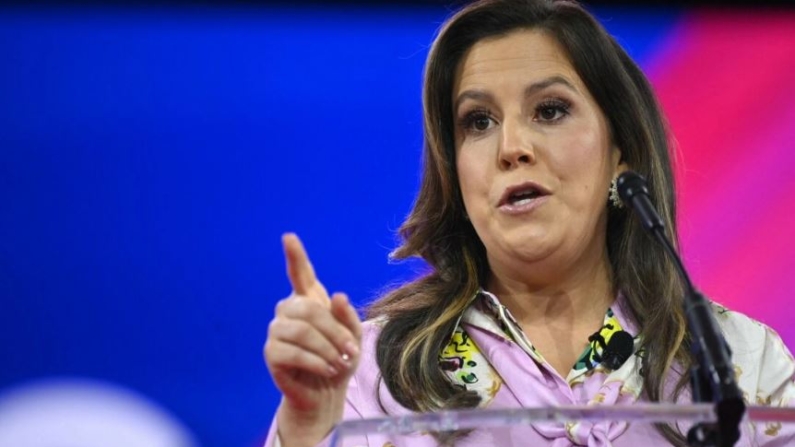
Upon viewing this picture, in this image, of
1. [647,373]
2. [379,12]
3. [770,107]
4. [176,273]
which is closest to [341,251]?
[176,273]

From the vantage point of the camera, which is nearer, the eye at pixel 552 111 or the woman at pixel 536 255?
the woman at pixel 536 255

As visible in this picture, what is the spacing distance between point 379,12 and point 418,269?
0.69 metres

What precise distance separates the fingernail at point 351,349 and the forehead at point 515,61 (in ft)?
2.80

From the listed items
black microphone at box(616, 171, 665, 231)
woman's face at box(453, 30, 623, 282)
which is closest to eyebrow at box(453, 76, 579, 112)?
woman's face at box(453, 30, 623, 282)

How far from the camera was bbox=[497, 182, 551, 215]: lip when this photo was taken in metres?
2.15

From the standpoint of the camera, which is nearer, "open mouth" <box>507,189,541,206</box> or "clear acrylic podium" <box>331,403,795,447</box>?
"clear acrylic podium" <box>331,403,795,447</box>

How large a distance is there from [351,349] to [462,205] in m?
0.86

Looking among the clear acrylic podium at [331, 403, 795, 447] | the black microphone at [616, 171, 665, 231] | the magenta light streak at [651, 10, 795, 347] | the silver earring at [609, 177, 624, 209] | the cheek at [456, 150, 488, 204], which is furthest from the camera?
the magenta light streak at [651, 10, 795, 347]

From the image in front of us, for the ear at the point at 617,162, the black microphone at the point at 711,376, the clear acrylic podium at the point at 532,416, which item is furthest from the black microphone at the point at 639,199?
the ear at the point at 617,162

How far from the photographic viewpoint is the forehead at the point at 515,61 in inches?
89.6

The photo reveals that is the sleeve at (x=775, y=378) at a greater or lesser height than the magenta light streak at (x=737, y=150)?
lesser

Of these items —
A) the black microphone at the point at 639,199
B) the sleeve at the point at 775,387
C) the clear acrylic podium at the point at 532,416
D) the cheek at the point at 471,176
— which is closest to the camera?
the clear acrylic podium at the point at 532,416

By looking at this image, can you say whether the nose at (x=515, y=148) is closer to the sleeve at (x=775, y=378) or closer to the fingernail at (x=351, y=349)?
the sleeve at (x=775, y=378)

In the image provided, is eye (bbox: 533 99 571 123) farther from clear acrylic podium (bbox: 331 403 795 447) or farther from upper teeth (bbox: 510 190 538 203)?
clear acrylic podium (bbox: 331 403 795 447)
